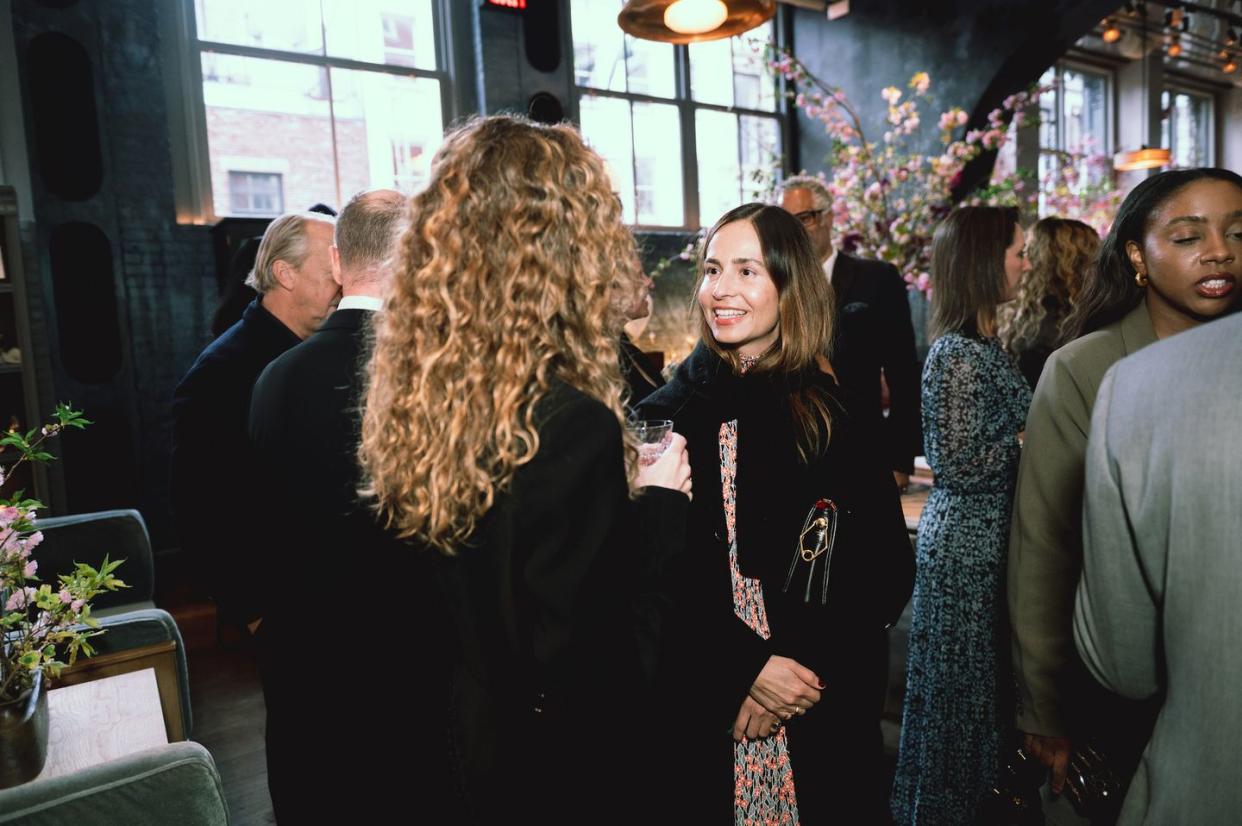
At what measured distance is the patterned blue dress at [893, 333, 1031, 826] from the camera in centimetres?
203

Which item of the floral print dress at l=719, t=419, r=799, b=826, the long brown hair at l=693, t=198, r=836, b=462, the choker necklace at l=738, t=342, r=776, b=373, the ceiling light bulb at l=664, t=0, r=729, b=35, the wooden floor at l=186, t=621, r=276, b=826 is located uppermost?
the ceiling light bulb at l=664, t=0, r=729, b=35

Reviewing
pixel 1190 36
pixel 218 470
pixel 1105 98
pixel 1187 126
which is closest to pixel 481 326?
pixel 218 470

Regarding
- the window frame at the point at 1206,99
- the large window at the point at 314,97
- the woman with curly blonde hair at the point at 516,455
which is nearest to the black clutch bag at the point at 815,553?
the woman with curly blonde hair at the point at 516,455

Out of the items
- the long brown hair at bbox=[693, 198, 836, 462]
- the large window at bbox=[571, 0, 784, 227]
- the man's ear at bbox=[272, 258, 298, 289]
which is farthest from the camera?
the large window at bbox=[571, 0, 784, 227]

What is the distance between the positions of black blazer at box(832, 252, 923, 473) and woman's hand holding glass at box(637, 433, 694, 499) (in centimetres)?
186

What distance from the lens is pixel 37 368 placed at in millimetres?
4012

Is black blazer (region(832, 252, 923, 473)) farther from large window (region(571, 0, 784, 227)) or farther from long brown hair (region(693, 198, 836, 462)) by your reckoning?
large window (region(571, 0, 784, 227))

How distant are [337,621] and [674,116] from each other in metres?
6.76

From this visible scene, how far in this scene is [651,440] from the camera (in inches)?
46.5

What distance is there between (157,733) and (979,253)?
2.23m

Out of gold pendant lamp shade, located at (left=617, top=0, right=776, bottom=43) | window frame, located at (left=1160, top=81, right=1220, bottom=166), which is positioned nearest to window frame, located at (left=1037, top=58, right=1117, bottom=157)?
window frame, located at (left=1160, top=81, right=1220, bottom=166)

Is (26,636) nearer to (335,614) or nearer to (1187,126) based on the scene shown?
(335,614)

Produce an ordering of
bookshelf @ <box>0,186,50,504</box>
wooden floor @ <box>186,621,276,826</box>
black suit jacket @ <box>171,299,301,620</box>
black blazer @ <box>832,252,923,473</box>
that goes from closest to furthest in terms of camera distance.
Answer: black suit jacket @ <box>171,299,301,620</box>, wooden floor @ <box>186,621,276,826</box>, black blazer @ <box>832,252,923,473</box>, bookshelf @ <box>0,186,50,504</box>

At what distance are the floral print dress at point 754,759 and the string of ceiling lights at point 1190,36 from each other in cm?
969
